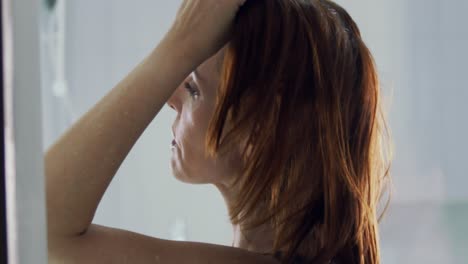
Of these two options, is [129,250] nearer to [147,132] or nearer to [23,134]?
[147,132]

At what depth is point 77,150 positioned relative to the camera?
1.64 feet

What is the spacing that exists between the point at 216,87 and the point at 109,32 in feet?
0.85

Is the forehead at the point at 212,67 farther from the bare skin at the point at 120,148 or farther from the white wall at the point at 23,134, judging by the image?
the white wall at the point at 23,134

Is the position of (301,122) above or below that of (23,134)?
above

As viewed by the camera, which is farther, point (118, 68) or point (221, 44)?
point (118, 68)

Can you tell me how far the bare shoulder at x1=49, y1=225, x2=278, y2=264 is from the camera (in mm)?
521

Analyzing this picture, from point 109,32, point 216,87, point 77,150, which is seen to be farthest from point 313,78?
point 109,32

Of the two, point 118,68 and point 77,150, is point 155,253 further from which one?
point 118,68

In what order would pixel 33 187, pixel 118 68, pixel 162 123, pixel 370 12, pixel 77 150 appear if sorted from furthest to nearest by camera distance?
pixel 370 12, pixel 118 68, pixel 162 123, pixel 77 150, pixel 33 187

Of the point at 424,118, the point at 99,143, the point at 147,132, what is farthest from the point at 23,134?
the point at 424,118

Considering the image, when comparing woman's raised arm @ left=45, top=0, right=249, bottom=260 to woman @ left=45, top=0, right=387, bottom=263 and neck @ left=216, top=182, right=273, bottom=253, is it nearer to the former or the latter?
woman @ left=45, top=0, right=387, bottom=263

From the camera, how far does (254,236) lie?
1.98 ft

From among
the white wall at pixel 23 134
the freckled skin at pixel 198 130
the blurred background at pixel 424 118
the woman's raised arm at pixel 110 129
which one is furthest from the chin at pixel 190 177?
the blurred background at pixel 424 118

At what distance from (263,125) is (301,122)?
0.03 meters
